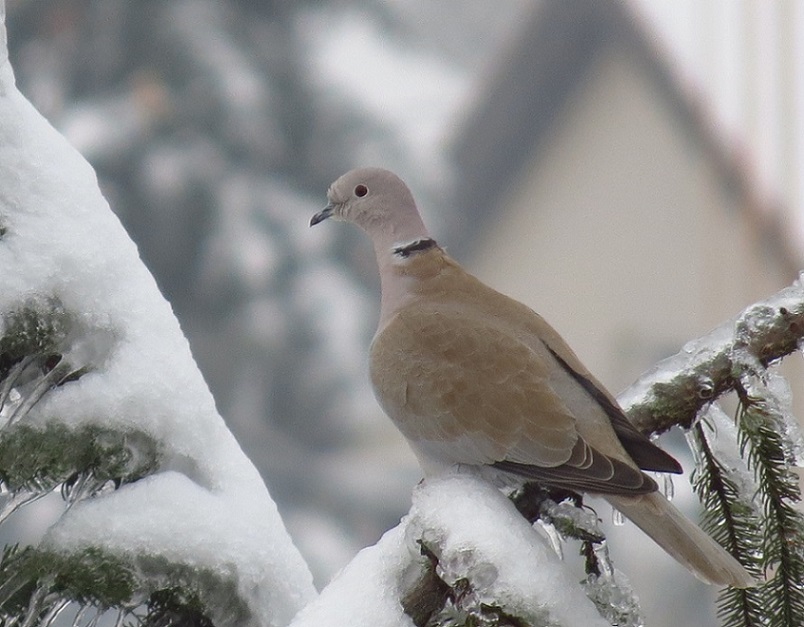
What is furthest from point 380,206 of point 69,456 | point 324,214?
point 69,456

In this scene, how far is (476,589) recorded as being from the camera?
0.82 m

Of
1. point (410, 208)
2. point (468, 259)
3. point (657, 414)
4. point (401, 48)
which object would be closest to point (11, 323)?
point (657, 414)

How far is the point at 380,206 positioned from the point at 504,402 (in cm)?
59

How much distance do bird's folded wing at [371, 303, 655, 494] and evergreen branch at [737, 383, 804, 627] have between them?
0.60 ft

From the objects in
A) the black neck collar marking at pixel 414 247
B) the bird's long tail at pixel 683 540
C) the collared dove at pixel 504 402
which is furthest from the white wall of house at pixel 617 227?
the bird's long tail at pixel 683 540

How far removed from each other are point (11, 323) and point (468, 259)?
10.4m

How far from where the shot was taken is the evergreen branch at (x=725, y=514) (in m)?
1.09

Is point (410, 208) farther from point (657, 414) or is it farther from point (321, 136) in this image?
point (321, 136)

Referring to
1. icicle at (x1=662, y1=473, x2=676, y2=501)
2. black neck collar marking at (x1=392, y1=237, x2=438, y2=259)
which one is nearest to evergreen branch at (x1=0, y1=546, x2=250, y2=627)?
icicle at (x1=662, y1=473, x2=676, y2=501)

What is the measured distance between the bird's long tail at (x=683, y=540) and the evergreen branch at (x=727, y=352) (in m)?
0.11

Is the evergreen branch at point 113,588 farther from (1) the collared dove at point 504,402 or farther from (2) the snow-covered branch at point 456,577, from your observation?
(1) the collared dove at point 504,402

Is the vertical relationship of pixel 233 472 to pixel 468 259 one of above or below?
below

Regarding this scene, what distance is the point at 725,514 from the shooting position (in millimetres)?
1101

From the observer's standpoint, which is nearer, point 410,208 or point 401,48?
point 410,208
